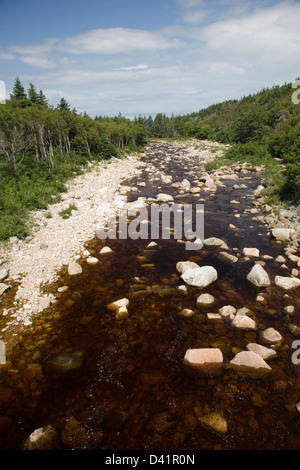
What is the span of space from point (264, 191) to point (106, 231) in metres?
14.4

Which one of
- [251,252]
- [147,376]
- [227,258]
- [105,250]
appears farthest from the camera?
[105,250]

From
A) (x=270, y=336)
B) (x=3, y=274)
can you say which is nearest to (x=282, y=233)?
(x=270, y=336)

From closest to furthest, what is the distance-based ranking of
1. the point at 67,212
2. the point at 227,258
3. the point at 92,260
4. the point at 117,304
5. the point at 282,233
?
the point at 117,304, the point at 92,260, the point at 227,258, the point at 282,233, the point at 67,212

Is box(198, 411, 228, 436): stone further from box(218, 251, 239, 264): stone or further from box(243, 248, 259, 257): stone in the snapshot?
box(243, 248, 259, 257): stone

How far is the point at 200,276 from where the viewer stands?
31.5 feet

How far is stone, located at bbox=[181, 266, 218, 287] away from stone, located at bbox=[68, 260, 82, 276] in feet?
14.8

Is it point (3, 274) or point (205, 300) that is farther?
point (3, 274)

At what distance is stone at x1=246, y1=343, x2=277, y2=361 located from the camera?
261 inches

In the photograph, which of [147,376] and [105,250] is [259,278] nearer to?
[147,376]

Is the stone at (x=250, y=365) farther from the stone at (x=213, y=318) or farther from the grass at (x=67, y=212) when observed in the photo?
the grass at (x=67, y=212)

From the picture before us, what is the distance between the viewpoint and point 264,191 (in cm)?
2041

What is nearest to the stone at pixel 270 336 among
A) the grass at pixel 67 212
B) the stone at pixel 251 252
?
the stone at pixel 251 252

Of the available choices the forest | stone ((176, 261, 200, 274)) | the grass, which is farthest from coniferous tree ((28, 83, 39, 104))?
stone ((176, 261, 200, 274))

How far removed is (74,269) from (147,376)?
18.5ft
